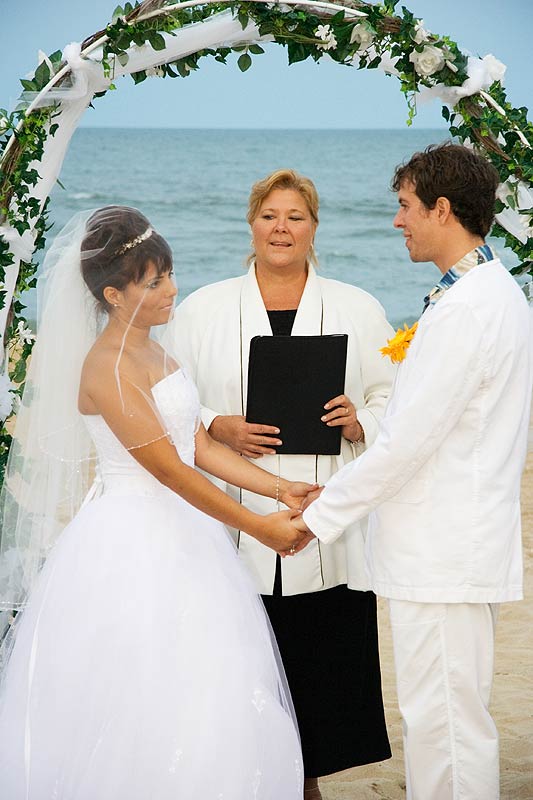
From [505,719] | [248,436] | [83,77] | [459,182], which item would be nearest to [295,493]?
[248,436]

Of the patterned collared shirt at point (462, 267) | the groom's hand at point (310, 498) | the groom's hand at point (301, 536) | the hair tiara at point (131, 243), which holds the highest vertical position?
the hair tiara at point (131, 243)

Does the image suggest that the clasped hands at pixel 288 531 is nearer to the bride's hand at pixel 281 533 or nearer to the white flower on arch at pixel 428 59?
the bride's hand at pixel 281 533

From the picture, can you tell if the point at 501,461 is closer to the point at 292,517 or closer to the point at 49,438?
the point at 292,517

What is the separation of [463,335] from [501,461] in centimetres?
39

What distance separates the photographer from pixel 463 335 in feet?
9.67

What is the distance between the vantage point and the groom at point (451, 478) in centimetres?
298

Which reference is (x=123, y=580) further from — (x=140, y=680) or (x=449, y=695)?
(x=449, y=695)

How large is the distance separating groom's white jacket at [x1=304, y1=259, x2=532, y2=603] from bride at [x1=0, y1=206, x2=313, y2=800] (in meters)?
0.51

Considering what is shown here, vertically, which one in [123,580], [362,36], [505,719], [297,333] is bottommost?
[505,719]

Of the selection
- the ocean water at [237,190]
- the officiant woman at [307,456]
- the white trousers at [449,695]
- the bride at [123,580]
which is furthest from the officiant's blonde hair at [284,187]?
the ocean water at [237,190]

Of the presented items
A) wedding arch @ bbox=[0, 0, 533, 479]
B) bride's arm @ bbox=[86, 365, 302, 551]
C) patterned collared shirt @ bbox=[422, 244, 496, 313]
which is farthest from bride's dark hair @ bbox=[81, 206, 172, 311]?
patterned collared shirt @ bbox=[422, 244, 496, 313]

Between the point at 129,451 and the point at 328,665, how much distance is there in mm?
1209

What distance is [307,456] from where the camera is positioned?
12.4 feet

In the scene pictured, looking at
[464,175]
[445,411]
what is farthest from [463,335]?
[464,175]
